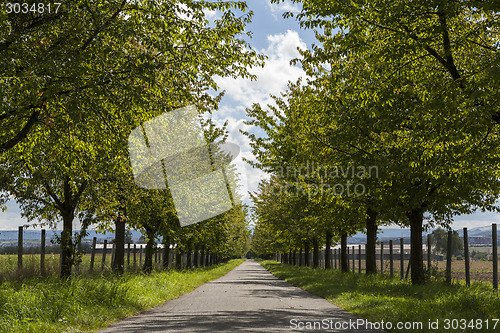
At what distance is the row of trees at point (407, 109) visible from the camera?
994 centimetres

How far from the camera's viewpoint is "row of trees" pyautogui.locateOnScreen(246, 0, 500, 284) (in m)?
9.94

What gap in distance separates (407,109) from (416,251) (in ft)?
18.9

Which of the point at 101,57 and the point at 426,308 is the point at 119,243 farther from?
the point at 426,308

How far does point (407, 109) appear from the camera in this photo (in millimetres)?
14648

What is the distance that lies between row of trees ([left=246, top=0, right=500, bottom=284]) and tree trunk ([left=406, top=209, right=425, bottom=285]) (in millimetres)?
38

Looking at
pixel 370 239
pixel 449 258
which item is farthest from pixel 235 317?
pixel 370 239

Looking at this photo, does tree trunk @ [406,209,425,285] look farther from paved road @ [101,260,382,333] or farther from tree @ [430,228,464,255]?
paved road @ [101,260,382,333]

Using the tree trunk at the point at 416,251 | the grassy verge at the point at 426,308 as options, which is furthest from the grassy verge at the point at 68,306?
the tree trunk at the point at 416,251

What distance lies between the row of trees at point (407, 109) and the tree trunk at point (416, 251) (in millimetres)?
38

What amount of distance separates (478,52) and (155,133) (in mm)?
14581

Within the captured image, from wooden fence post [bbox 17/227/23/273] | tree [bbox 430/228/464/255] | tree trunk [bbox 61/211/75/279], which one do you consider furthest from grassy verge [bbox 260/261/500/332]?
wooden fence post [bbox 17/227/23/273]

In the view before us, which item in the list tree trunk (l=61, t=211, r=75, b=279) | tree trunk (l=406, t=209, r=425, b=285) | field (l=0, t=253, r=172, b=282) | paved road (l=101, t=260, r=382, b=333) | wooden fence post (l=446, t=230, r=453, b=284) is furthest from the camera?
wooden fence post (l=446, t=230, r=453, b=284)

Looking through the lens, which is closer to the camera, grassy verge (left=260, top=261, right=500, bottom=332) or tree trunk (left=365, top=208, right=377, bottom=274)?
grassy verge (left=260, top=261, right=500, bottom=332)

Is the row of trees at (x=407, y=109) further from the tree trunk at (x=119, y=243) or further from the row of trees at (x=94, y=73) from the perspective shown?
the tree trunk at (x=119, y=243)
